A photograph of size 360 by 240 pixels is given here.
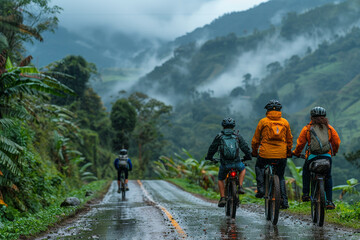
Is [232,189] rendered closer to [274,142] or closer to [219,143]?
[219,143]

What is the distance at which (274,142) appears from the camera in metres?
8.25

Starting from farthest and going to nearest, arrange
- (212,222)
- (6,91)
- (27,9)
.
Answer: (27,9)
(6,91)
(212,222)

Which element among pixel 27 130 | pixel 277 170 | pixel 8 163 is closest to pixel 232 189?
pixel 277 170

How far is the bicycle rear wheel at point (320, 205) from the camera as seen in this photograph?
741 centimetres

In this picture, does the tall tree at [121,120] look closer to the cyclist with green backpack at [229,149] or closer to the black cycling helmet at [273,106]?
the cyclist with green backpack at [229,149]

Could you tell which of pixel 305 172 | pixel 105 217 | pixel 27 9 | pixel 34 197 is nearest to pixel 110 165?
pixel 27 9

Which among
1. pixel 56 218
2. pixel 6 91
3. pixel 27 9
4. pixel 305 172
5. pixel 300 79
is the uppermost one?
pixel 300 79

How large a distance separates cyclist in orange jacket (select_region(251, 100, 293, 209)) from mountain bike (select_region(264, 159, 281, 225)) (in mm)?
124

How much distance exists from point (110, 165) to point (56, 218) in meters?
45.4

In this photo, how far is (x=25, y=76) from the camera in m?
14.8

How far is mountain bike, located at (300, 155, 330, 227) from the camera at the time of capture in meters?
7.47

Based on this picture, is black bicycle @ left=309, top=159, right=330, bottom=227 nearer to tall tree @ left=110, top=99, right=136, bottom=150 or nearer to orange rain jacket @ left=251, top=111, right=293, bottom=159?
orange rain jacket @ left=251, top=111, right=293, bottom=159

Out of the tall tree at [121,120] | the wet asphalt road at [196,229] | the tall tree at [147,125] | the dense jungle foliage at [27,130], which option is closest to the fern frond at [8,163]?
the dense jungle foliage at [27,130]

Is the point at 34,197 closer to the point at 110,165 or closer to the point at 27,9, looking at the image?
the point at 27,9
